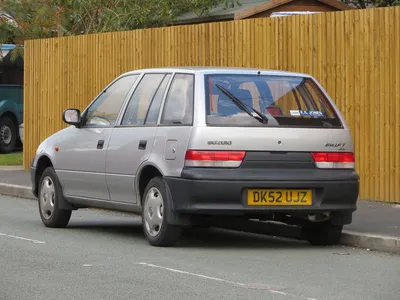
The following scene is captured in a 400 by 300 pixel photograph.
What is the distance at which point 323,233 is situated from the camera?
11773 mm

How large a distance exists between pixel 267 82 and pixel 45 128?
10927mm

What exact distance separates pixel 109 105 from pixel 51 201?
1387mm

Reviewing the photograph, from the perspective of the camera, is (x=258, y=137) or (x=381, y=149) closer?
(x=258, y=137)

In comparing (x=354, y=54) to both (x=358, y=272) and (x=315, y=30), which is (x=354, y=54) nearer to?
(x=315, y=30)

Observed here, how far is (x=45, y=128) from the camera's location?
2198 cm

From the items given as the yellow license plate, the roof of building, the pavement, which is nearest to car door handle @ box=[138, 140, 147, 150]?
the yellow license plate

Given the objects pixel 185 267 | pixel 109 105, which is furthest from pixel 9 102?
pixel 185 267

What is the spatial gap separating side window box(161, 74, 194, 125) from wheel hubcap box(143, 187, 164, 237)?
690 millimetres

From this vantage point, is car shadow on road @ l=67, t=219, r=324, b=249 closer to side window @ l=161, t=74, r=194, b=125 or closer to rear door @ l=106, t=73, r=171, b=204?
rear door @ l=106, t=73, r=171, b=204

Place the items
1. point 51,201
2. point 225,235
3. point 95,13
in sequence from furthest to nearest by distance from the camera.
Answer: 1. point 95,13
2. point 51,201
3. point 225,235

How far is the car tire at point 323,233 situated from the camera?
11.7 metres

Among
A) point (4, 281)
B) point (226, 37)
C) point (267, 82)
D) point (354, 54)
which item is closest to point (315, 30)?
point (354, 54)

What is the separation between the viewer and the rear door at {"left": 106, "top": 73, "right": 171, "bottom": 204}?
11.7m

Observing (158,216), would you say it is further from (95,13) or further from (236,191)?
(95,13)
